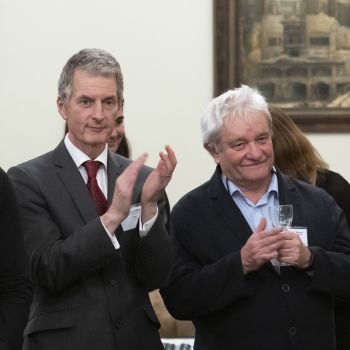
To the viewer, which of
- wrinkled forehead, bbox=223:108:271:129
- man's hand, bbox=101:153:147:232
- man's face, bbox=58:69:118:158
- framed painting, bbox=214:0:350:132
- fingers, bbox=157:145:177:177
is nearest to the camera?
man's hand, bbox=101:153:147:232

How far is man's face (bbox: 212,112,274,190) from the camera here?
3957 millimetres

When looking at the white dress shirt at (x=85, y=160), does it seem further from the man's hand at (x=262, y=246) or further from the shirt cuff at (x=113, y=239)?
the man's hand at (x=262, y=246)

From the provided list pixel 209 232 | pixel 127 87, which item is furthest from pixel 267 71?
pixel 209 232

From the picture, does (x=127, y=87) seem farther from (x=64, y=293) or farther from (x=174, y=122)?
(x=64, y=293)

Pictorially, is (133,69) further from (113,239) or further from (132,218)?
(113,239)

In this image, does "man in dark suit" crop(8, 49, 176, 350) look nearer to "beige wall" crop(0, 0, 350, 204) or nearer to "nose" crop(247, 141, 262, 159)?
"nose" crop(247, 141, 262, 159)

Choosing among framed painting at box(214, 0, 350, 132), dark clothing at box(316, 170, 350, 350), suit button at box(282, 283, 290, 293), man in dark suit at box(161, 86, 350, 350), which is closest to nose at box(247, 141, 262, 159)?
man in dark suit at box(161, 86, 350, 350)

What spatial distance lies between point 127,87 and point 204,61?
55 centimetres

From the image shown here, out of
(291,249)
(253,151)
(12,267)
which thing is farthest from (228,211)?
(12,267)

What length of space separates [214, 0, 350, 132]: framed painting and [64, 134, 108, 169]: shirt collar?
3.35 m

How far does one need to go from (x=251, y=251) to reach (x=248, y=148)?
0.44 m

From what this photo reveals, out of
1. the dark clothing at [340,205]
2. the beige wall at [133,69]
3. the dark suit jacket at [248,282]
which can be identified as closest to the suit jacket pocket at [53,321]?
the dark suit jacket at [248,282]

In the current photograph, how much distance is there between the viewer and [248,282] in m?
3.85

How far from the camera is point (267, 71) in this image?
7.15 meters
